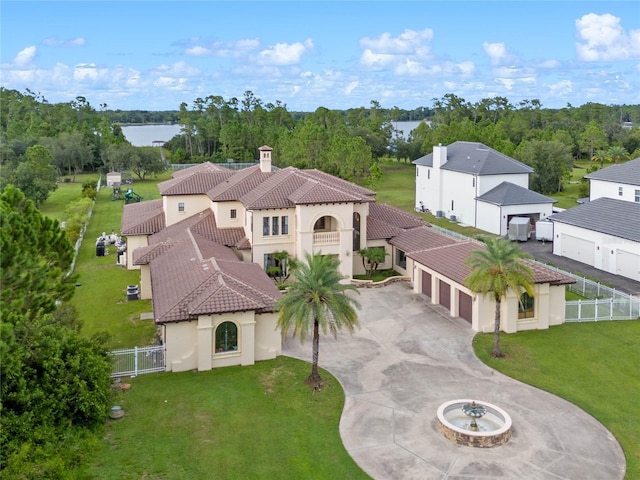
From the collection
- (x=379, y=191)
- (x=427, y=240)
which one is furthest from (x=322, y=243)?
(x=379, y=191)

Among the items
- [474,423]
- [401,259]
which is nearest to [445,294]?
[401,259]

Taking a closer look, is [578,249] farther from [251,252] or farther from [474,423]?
[474,423]

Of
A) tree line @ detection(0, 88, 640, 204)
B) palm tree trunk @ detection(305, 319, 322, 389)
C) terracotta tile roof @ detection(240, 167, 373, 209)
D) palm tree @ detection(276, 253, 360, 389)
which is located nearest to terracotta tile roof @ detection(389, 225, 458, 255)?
terracotta tile roof @ detection(240, 167, 373, 209)

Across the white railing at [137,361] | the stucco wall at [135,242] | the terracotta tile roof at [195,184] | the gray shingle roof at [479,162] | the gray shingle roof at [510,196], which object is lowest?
the white railing at [137,361]

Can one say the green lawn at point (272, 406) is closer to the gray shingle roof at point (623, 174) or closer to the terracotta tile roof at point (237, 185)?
the terracotta tile roof at point (237, 185)

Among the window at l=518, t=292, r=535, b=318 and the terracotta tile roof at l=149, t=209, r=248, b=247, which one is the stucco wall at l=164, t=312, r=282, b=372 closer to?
the window at l=518, t=292, r=535, b=318

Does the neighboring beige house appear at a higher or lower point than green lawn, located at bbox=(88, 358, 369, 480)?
higher

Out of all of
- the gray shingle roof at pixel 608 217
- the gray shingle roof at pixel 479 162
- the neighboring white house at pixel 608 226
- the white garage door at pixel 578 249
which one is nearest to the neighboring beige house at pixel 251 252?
the neighboring white house at pixel 608 226
